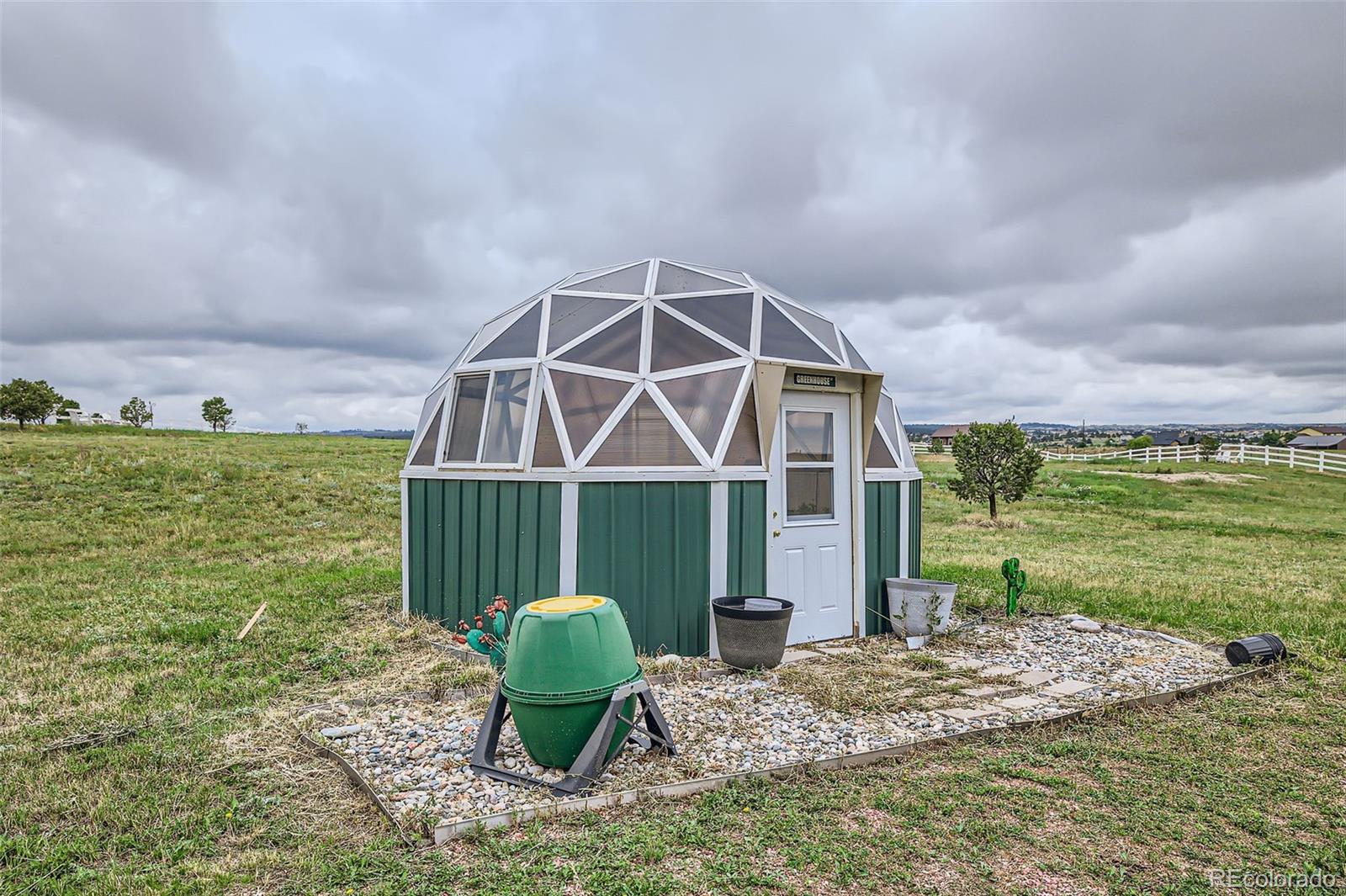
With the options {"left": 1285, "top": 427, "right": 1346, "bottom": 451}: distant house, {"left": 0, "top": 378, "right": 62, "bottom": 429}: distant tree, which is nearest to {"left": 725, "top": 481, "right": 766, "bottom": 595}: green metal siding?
{"left": 0, "top": 378, "right": 62, "bottom": 429}: distant tree

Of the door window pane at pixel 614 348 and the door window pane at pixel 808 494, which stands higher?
the door window pane at pixel 614 348

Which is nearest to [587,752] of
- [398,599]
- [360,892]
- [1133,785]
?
[360,892]

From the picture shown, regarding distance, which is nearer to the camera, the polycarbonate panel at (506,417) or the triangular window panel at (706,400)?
the triangular window panel at (706,400)

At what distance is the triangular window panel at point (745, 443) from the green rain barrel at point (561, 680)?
2532mm

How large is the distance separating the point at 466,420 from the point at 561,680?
12.5 ft

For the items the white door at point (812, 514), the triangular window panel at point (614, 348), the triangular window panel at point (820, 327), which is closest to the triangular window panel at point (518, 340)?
the triangular window panel at point (614, 348)

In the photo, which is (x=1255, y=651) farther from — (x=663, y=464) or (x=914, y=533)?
(x=663, y=464)

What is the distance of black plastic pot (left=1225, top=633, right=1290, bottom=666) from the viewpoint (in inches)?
252

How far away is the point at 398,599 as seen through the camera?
8.87 m

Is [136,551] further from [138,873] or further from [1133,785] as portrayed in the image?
[1133,785]

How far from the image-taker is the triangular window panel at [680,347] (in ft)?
22.5

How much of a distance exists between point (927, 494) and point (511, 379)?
20.9 meters

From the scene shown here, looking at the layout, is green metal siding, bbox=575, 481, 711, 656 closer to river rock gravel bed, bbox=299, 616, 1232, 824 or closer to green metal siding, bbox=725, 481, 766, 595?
green metal siding, bbox=725, 481, 766, 595

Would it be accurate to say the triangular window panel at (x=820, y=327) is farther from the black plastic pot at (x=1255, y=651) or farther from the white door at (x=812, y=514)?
the black plastic pot at (x=1255, y=651)
